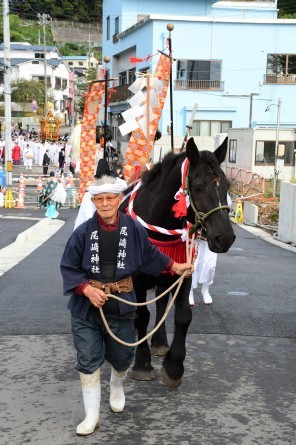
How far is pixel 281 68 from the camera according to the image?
38.1m

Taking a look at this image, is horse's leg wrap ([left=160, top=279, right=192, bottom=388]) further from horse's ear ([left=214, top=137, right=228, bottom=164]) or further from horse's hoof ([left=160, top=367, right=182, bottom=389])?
horse's ear ([left=214, top=137, right=228, bottom=164])

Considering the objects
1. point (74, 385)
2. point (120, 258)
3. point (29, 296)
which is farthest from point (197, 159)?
point (29, 296)

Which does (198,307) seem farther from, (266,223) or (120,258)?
(266,223)

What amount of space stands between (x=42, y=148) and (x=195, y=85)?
12.1 m

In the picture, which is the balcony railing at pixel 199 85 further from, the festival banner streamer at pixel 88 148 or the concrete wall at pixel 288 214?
the festival banner streamer at pixel 88 148

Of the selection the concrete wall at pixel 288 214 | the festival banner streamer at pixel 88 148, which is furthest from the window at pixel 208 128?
the festival banner streamer at pixel 88 148

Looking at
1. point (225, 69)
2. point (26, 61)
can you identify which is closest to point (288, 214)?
point (225, 69)

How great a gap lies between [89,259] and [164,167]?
4.86ft

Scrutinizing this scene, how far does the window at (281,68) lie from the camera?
37.7 meters

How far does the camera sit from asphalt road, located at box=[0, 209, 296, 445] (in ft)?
13.8

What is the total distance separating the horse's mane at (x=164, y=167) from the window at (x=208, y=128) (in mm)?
31768

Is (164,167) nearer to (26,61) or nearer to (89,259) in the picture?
(89,259)

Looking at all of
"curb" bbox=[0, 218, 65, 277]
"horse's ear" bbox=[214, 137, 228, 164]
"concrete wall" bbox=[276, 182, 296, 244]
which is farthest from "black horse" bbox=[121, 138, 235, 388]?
"concrete wall" bbox=[276, 182, 296, 244]

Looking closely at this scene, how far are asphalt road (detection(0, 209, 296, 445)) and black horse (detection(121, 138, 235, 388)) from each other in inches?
10.4
